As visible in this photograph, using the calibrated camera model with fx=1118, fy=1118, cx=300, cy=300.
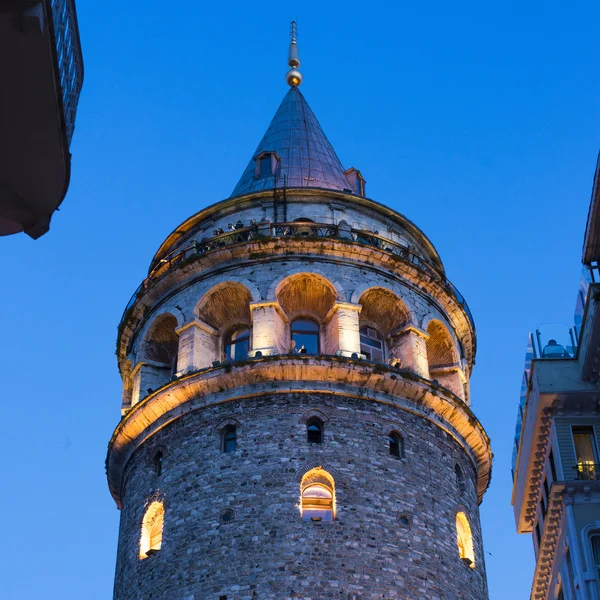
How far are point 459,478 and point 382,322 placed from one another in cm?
580

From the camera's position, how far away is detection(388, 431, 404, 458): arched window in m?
30.5

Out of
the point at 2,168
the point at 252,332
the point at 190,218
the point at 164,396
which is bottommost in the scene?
the point at 2,168

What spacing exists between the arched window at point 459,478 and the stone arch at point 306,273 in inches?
237

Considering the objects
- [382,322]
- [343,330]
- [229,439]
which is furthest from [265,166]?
[229,439]

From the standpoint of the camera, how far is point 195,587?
27.4 metres

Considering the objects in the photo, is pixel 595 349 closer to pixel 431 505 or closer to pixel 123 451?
pixel 431 505

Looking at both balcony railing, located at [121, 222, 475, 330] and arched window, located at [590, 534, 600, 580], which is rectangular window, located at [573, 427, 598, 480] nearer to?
arched window, located at [590, 534, 600, 580]

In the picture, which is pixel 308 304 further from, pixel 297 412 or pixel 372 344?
pixel 297 412

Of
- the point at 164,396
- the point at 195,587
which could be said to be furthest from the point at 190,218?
the point at 195,587

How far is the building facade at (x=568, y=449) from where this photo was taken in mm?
24766

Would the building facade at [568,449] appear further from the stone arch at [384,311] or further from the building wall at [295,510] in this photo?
the stone arch at [384,311]

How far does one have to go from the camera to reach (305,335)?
34.4m

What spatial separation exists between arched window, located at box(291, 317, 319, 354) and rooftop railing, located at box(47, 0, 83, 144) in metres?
21.3

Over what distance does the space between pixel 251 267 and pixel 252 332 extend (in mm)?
2441
